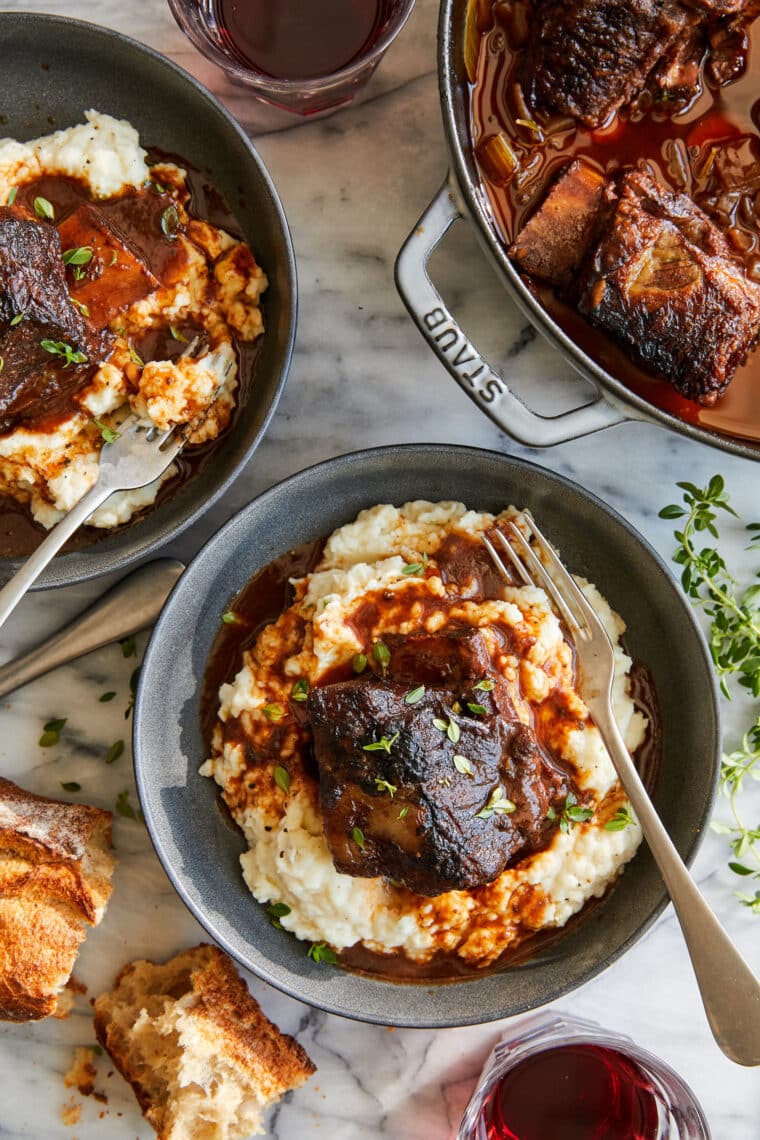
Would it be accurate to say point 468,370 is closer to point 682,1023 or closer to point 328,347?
point 328,347

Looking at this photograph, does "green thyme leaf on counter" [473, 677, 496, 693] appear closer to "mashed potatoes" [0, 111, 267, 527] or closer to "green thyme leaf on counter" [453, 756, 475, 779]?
"green thyme leaf on counter" [453, 756, 475, 779]

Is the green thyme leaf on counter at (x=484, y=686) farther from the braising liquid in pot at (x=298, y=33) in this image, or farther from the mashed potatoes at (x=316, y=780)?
the braising liquid in pot at (x=298, y=33)

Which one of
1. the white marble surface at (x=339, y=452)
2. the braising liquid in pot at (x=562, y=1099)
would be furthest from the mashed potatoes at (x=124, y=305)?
the braising liquid in pot at (x=562, y=1099)

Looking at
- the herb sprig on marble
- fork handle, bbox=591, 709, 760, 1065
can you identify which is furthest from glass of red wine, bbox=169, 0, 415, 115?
fork handle, bbox=591, 709, 760, 1065

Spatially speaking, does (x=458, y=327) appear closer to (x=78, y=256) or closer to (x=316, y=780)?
(x=78, y=256)

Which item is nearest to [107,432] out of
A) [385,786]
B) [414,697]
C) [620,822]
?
[414,697]
